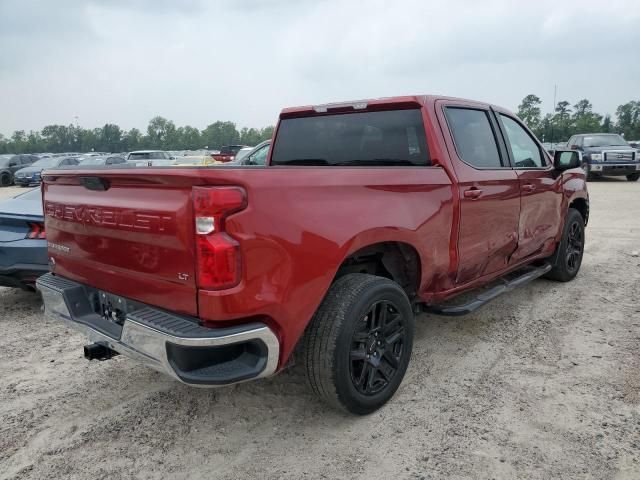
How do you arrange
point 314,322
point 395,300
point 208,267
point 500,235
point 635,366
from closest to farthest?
1. point 208,267
2. point 314,322
3. point 395,300
4. point 635,366
5. point 500,235

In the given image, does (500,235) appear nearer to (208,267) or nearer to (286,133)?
(286,133)

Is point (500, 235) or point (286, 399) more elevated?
point (500, 235)

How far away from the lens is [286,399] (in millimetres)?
3281

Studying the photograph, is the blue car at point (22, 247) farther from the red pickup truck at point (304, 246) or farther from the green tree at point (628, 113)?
the green tree at point (628, 113)

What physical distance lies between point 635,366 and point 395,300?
1.90 m

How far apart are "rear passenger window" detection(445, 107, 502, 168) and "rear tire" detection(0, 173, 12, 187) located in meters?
25.7

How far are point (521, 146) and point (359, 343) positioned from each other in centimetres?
281

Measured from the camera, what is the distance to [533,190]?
456 cm

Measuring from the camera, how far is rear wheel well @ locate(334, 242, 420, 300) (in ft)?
10.5

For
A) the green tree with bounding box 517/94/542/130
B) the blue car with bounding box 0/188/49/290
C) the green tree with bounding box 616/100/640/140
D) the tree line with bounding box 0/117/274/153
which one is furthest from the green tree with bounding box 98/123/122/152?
Answer: the blue car with bounding box 0/188/49/290

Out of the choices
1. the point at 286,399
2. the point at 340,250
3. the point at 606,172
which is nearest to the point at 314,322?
the point at 340,250

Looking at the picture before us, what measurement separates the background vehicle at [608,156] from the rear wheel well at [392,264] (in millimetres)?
17629

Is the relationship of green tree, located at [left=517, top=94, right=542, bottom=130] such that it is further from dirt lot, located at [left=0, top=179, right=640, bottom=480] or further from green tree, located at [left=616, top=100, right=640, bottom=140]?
dirt lot, located at [left=0, top=179, right=640, bottom=480]

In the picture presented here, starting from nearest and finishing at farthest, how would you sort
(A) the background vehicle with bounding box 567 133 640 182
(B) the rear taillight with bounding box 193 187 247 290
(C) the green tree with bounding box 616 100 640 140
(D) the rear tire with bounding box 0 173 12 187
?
(B) the rear taillight with bounding box 193 187 247 290, (A) the background vehicle with bounding box 567 133 640 182, (D) the rear tire with bounding box 0 173 12 187, (C) the green tree with bounding box 616 100 640 140
